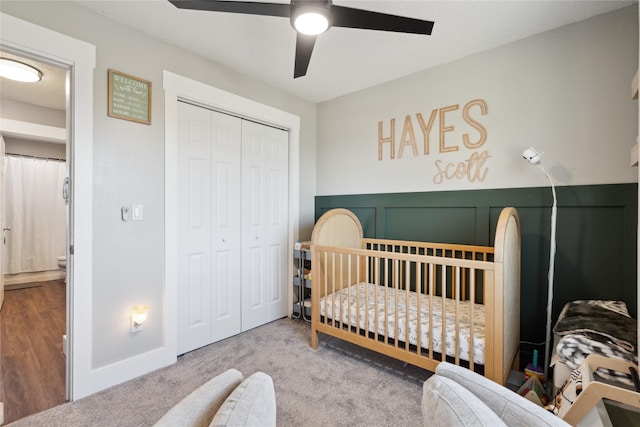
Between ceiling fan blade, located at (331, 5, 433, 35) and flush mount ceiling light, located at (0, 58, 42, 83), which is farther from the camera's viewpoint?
flush mount ceiling light, located at (0, 58, 42, 83)

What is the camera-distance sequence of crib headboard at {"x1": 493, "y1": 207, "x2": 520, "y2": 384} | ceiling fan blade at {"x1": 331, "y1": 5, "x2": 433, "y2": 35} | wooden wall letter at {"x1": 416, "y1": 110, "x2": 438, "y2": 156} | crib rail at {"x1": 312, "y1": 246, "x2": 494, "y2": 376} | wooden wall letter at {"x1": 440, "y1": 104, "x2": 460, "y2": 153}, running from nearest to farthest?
1. ceiling fan blade at {"x1": 331, "y1": 5, "x2": 433, "y2": 35}
2. crib headboard at {"x1": 493, "y1": 207, "x2": 520, "y2": 384}
3. crib rail at {"x1": 312, "y1": 246, "x2": 494, "y2": 376}
4. wooden wall letter at {"x1": 440, "y1": 104, "x2": 460, "y2": 153}
5. wooden wall letter at {"x1": 416, "y1": 110, "x2": 438, "y2": 156}

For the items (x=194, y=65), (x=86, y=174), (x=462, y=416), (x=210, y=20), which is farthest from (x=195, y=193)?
(x=462, y=416)

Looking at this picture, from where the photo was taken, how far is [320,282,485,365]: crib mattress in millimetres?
1761

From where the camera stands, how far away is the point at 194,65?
2346 millimetres

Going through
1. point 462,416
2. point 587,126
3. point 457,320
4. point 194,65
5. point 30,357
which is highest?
point 194,65

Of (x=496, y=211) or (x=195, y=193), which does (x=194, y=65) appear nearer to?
(x=195, y=193)

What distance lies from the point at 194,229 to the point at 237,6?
5.38ft

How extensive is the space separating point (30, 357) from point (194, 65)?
2.60 meters

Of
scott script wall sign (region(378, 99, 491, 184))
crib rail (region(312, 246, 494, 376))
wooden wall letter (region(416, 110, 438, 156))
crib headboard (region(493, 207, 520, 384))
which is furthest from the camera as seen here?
wooden wall letter (region(416, 110, 438, 156))

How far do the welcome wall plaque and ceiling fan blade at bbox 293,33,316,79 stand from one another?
1.09 metres

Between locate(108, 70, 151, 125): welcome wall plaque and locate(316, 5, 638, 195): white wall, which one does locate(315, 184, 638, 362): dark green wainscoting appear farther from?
locate(108, 70, 151, 125): welcome wall plaque

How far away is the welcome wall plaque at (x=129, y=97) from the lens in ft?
6.31

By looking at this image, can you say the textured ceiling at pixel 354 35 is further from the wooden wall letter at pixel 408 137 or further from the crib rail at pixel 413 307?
the crib rail at pixel 413 307

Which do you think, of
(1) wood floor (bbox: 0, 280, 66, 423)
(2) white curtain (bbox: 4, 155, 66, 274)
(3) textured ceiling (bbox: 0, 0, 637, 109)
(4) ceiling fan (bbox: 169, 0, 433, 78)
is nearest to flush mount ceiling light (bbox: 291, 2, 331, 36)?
(4) ceiling fan (bbox: 169, 0, 433, 78)
